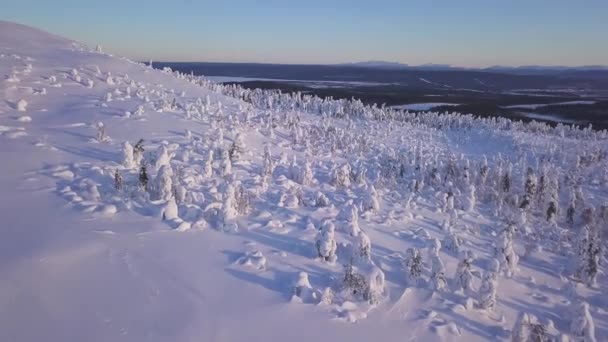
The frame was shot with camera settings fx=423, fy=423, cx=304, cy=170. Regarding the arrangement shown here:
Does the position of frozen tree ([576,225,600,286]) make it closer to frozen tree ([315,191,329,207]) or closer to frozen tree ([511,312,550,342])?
frozen tree ([511,312,550,342])

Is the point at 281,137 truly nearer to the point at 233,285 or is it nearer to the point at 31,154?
the point at 31,154

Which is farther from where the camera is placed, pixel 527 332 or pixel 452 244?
pixel 452 244

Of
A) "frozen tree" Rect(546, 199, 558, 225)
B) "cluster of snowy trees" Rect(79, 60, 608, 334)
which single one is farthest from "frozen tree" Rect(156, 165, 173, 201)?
"frozen tree" Rect(546, 199, 558, 225)

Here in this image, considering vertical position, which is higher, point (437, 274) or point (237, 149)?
point (237, 149)

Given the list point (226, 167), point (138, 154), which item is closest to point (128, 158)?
point (138, 154)

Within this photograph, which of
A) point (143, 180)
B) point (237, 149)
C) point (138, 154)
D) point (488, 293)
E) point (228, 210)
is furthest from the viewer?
point (237, 149)

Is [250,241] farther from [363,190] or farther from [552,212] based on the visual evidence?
[552,212]

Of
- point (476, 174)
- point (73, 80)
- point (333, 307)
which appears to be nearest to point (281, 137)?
point (476, 174)
